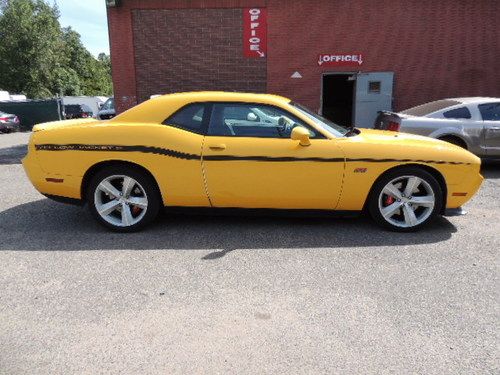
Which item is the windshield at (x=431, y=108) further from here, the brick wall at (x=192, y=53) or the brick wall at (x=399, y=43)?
the brick wall at (x=192, y=53)

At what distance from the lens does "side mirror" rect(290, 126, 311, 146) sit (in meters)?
3.88

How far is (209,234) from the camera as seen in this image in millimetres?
4133

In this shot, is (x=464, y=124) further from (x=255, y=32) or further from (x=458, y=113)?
(x=255, y=32)

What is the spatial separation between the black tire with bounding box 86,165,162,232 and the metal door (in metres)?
10.1

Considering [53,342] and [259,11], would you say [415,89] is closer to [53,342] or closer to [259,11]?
[259,11]

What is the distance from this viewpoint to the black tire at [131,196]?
4.10 meters

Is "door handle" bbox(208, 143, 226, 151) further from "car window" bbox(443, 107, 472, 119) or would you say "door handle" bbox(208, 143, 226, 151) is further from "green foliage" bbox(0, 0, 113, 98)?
"green foliage" bbox(0, 0, 113, 98)

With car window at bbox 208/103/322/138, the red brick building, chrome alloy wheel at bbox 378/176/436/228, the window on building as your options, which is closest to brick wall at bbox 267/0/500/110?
the red brick building

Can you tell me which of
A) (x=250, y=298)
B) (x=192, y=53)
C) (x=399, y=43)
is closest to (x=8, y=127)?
(x=192, y=53)

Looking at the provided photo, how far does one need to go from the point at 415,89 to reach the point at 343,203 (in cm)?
1026

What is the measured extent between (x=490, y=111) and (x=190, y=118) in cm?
587

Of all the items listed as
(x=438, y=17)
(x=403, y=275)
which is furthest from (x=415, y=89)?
(x=403, y=275)

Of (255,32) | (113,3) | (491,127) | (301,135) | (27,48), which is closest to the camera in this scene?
(301,135)

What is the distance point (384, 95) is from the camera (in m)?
12.7
